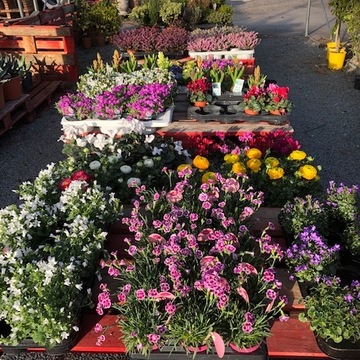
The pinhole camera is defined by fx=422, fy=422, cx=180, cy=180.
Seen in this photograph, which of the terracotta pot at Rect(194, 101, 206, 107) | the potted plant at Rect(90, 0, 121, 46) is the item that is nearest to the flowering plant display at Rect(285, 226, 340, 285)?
the terracotta pot at Rect(194, 101, 206, 107)

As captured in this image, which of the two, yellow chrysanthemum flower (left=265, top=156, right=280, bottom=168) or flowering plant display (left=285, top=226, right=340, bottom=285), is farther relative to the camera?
yellow chrysanthemum flower (left=265, top=156, right=280, bottom=168)

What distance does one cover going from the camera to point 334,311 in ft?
5.65

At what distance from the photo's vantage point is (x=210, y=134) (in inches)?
147

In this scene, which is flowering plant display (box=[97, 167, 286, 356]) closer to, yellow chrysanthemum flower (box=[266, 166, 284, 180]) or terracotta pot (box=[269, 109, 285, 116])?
yellow chrysanthemum flower (box=[266, 166, 284, 180])

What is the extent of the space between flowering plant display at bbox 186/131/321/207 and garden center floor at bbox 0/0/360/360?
2.88 ft

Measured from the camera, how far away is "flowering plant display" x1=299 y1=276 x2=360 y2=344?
170 cm

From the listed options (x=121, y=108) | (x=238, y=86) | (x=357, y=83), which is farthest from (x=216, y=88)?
(x=357, y=83)

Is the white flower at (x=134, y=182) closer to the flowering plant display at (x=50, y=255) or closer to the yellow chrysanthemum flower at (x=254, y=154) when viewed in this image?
the flowering plant display at (x=50, y=255)

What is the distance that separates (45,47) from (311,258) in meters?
5.86

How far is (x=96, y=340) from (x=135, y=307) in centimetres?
32

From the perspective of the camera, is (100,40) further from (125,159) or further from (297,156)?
(297,156)

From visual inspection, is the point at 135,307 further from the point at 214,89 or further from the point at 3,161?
the point at 3,161

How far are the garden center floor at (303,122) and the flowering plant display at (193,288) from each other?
945 mm

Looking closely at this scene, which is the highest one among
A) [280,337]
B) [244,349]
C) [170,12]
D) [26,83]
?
[170,12]
